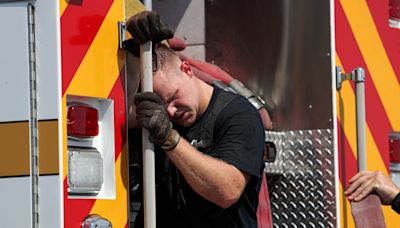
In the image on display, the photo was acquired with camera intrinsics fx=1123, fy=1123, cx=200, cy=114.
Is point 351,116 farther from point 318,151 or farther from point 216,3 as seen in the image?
point 216,3

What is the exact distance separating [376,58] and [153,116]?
56.6 inches

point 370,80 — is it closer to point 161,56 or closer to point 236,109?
point 236,109

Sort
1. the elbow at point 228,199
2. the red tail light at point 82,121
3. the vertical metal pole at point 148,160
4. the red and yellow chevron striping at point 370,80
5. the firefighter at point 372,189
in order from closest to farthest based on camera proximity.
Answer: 1. the red tail light at point 82,121
2. the vertical metal pole at point 148,160
3. the elbow at point 228,199
4. the firefighter at point 372,189
5. the red and yellow chevron striping at point 370,80

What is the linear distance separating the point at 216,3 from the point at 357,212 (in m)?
1.05

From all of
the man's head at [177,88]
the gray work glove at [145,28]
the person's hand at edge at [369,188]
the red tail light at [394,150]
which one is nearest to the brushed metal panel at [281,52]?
the person's hand at edge at [369,188]

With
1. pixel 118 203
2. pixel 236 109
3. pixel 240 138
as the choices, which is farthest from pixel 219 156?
pixel 118 203

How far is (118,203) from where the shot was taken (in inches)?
129

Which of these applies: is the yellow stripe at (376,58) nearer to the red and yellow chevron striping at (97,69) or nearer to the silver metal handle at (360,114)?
the silver metal handle at (360,114)

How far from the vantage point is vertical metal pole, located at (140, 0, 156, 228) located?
326 cm

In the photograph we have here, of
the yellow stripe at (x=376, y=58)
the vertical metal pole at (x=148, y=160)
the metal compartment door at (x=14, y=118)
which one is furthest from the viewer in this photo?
the yellow stripe at (x=376, y=58)

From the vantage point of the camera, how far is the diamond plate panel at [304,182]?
417cm

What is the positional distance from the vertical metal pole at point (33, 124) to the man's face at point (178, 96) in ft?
1.91

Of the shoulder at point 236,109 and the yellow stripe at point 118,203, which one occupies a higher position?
the shoulder at point 236,109

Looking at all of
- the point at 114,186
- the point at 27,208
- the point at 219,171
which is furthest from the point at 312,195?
the point at 27,208
